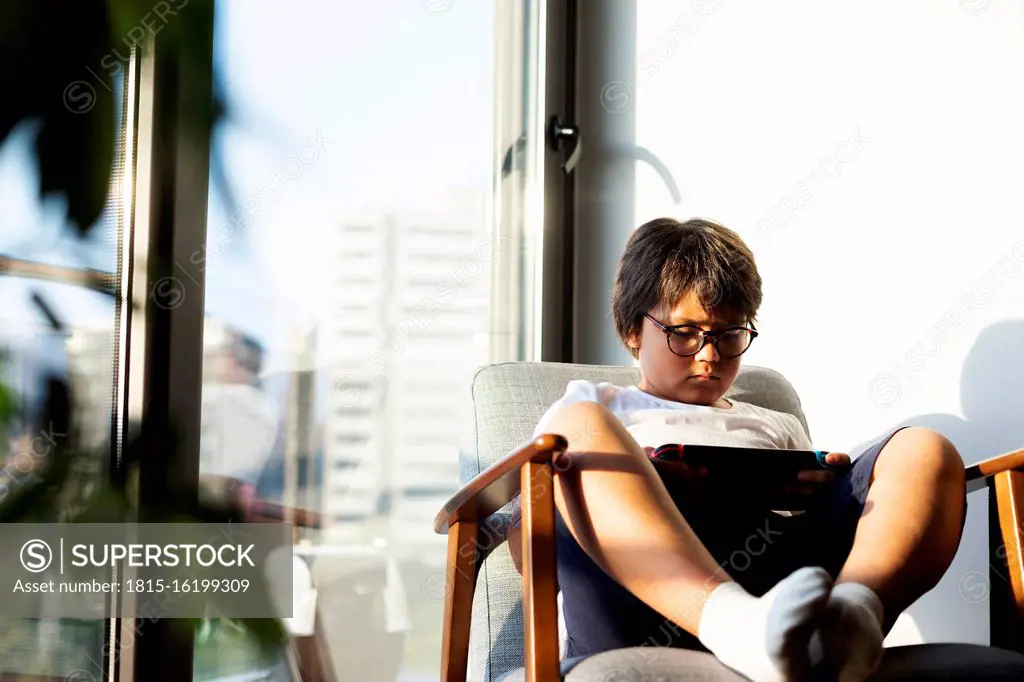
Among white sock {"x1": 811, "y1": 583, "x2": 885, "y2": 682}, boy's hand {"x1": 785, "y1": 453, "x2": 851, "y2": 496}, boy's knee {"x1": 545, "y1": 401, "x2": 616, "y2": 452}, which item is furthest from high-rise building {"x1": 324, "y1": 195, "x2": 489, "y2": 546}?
white sock {"x1": 811, "y1": 583, "x2": 885, "y2": 682}

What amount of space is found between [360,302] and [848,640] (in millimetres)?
1242

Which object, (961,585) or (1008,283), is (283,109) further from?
(961,585)

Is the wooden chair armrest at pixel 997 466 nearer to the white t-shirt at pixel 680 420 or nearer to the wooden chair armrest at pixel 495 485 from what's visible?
the white t-shirt at pixel 680 420

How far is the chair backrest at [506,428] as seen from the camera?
151 cm

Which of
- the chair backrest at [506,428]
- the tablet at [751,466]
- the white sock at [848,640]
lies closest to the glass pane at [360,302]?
the chair backrest at [506,428]

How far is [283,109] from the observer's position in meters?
1.82

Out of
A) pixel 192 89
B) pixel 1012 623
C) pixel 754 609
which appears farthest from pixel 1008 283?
pixel 192 89

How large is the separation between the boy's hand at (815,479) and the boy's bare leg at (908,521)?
62 millimetres

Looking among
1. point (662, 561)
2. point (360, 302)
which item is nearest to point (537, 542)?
point (662, 561)

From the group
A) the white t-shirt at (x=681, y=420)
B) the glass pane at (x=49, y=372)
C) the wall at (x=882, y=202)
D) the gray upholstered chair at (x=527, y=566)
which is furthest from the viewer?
the wall at (x=882, y=202)

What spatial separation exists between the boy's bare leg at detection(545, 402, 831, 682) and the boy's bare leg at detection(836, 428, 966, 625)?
0.55 ft

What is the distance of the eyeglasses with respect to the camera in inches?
60.8

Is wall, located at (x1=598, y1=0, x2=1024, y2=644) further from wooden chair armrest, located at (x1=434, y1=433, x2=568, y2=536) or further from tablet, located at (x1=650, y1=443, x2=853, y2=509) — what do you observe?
wooden chair armrest, located at (x1=434, y1=433, x2=568, y2=536)

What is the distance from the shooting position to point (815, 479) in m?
1.30
